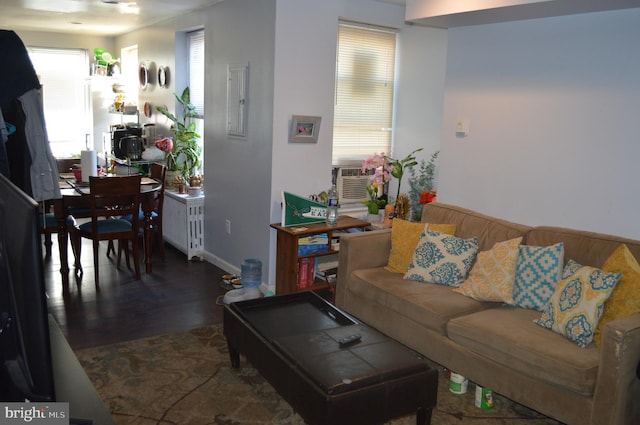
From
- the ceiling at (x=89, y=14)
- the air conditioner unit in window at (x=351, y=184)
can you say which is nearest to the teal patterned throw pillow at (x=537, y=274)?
the air conditioner unit in window at (x=351, y=184)

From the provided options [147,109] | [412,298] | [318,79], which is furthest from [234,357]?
[147,109]

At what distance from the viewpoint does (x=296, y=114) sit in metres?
4.40

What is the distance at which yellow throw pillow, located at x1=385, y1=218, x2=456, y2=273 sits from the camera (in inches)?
146

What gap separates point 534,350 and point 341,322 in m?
0.96

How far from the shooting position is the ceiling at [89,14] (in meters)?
5.25

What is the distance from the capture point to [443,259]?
3484 mm

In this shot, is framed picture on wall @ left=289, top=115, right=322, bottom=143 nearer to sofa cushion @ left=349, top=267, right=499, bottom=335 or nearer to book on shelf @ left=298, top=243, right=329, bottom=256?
book on shelf @ left=298, top=243, right=329, bottom=256

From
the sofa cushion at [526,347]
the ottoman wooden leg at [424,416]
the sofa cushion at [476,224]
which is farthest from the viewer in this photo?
the sofa cushion at [476,224]

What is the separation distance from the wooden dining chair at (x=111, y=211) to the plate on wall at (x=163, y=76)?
192 centimetres

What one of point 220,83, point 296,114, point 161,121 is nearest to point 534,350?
point 296,114

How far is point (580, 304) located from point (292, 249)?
2124 millimetres

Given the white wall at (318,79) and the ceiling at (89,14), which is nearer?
the white wall at (318,79)
